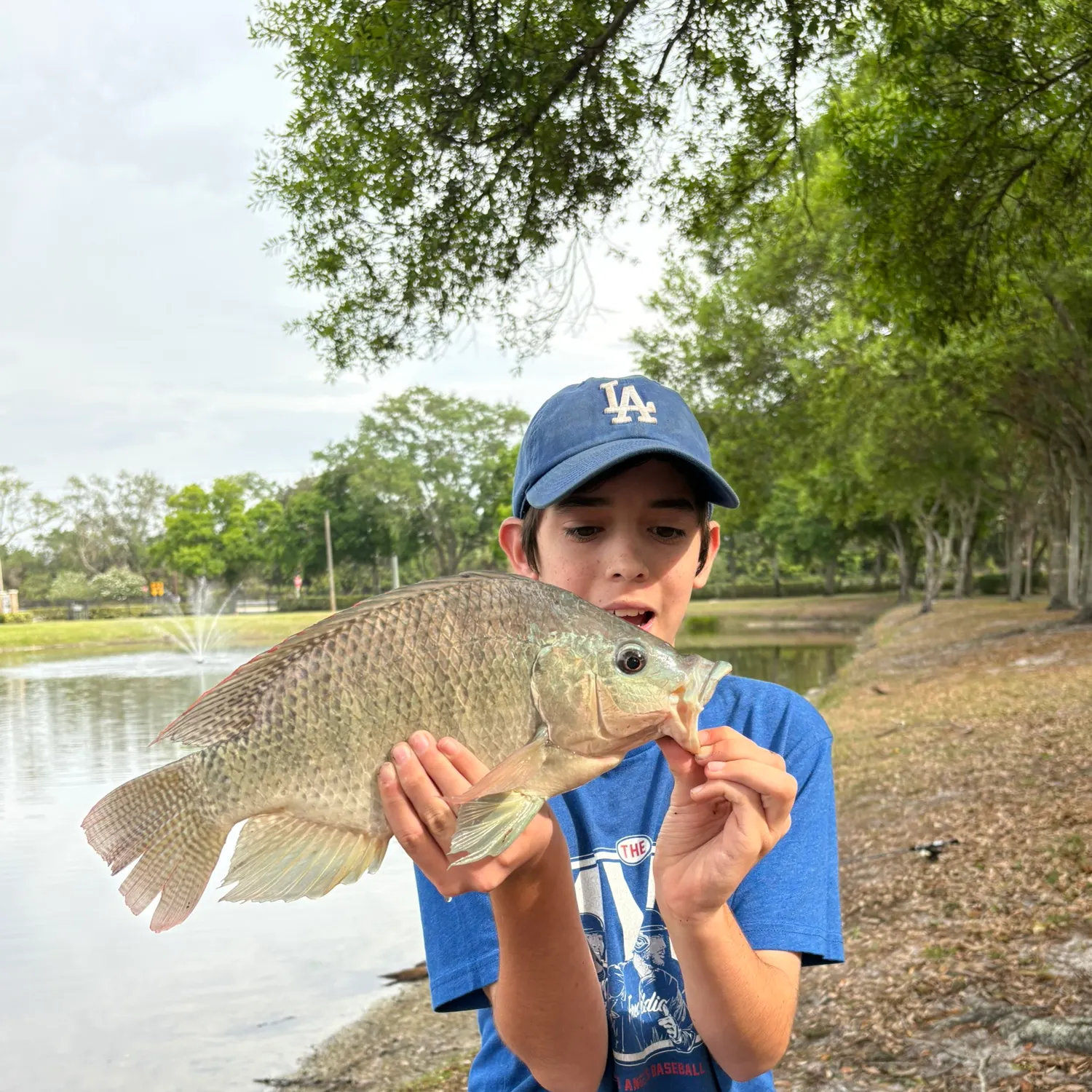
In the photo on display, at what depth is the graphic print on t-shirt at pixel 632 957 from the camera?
7.46 ft

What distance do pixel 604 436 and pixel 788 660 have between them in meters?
32.0


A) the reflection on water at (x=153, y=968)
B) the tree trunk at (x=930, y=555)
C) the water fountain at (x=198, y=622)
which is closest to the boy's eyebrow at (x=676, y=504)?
the reflection on water at (x=153, y=968)

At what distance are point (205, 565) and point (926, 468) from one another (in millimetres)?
66974

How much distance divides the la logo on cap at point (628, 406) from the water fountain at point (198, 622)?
36961 mm

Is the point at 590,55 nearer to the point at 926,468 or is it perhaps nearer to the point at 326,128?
the point at 326,128

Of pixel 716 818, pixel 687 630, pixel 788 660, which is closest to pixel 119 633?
pixel 687 630

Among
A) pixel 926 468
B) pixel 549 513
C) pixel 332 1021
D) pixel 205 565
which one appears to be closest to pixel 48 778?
pixel 332 1021

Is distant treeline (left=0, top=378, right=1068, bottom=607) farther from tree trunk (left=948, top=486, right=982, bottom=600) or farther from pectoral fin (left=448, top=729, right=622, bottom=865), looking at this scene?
pectoral fin (left=448, top=729, right=622, bottom=865)

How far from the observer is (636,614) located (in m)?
2.32

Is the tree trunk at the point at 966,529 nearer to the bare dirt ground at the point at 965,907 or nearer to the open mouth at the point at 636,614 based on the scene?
the bare dirt ground at the point at 965,907

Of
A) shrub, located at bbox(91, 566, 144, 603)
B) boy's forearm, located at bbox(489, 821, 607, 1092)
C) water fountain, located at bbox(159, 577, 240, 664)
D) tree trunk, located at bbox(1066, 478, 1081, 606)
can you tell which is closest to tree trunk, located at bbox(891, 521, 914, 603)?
tree trunk, located at bbox(1066, 478, 1081, 606)

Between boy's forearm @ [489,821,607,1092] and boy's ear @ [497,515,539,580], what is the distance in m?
0.82

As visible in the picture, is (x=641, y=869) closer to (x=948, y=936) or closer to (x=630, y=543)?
(x=630, y=543)

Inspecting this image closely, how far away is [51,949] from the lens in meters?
11.0
